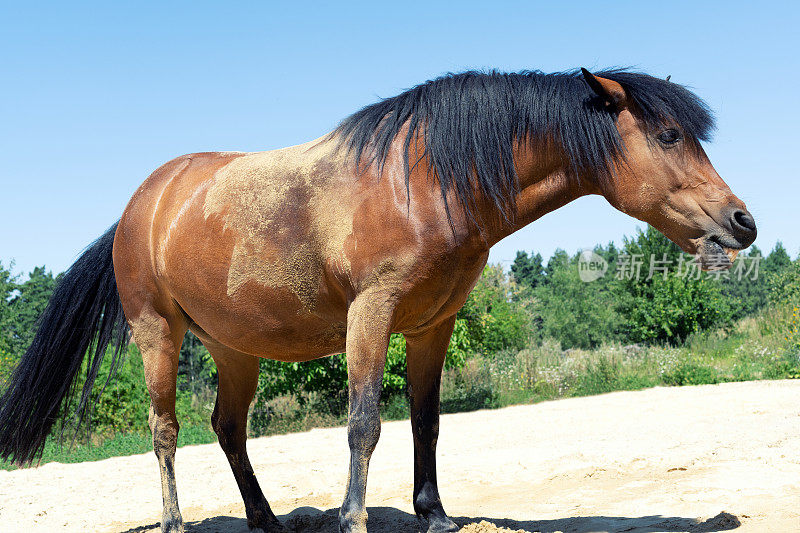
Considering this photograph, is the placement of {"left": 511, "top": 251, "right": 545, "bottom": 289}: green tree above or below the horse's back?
above

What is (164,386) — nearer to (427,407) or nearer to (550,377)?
(427,407)

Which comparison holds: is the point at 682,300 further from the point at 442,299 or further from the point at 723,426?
the point at 442,299

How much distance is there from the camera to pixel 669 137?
3.25m

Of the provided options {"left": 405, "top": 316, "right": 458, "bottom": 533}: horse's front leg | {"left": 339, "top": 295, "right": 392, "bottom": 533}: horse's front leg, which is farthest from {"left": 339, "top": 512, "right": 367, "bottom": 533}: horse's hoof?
{"left": 405, "top": 316, "right": 458, "bottom": 533}: horse's front leg

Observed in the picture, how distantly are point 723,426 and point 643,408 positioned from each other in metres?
2.54

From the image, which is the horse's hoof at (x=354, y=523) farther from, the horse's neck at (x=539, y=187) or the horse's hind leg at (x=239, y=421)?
the horse's hind leg at (x=239, y=421)

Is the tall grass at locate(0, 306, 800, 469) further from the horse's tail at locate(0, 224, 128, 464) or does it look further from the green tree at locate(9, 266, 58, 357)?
the green tree at locate(9, 266, 58, 357)

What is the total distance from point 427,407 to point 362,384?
0.96 metres

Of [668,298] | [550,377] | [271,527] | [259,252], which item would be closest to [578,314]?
[668,298]

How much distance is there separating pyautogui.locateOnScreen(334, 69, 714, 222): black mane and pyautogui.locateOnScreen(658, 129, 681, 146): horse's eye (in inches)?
1.9

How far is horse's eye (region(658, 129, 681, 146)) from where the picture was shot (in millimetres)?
3247

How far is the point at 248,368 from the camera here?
16.1 feet

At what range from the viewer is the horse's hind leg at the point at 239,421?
4.82 m

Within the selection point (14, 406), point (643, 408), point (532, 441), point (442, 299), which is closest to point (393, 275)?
point (442, 299)
